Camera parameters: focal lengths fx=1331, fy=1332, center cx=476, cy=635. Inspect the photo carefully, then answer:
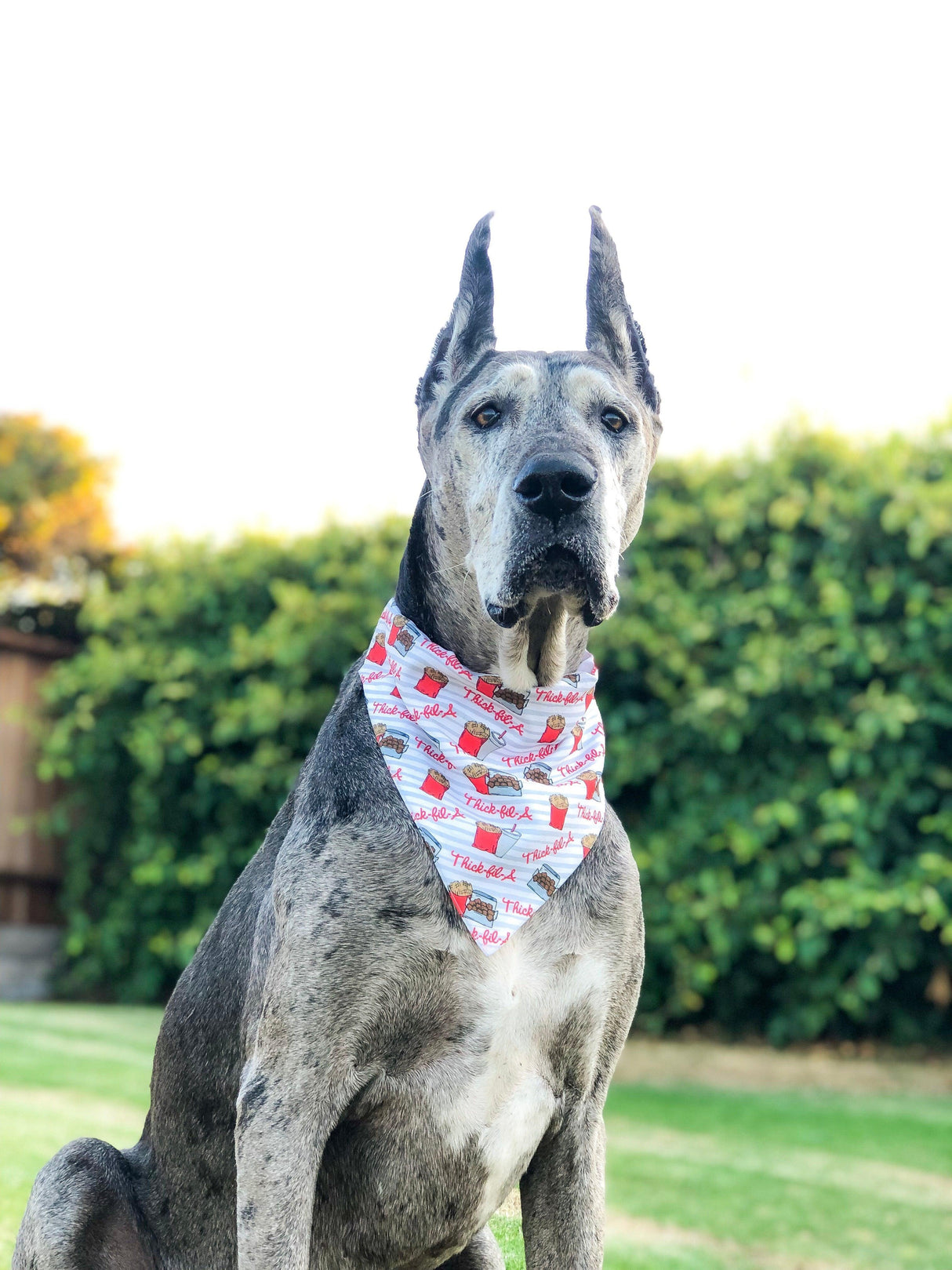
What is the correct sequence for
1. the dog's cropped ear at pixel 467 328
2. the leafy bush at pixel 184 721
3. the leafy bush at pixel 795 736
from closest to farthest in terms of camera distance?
the dog's cropped ear at pixel 467 328
the leafy bush at pixel 795 736
the leafy bush at pixel 184 721

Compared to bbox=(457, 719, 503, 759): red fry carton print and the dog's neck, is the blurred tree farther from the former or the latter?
bbox=(457, 719, 503, 759): red fry carton print

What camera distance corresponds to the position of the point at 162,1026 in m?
2.68

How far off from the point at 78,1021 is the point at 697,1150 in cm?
394

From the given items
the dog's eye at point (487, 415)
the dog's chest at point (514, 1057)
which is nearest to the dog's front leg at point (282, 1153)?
the dog's chest at point (514, 1057)

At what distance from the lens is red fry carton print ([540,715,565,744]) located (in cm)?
265

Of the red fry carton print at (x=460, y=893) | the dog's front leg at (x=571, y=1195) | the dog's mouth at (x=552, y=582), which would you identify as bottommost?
the dog's front leg at (x=571, y=1195)

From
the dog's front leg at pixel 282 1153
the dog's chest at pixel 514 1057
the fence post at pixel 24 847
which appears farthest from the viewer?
the fence post at pixel 24 847

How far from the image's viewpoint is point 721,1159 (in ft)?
17.6

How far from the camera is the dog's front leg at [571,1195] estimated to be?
7.84 feet

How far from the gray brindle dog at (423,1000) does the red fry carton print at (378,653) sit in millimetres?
75

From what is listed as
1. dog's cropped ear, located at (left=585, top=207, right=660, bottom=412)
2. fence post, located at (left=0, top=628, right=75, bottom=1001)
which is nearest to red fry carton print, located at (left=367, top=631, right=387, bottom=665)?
dog's cropped ear, located at (left=585, top=207, right=660, bottom=412)

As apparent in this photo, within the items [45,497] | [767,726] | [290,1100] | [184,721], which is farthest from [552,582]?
[45,497]

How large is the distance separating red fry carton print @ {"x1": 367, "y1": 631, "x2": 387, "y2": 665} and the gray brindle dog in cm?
8

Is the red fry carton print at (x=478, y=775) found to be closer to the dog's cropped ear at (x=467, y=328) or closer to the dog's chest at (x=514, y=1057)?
the dog's chest at (x=514, y=1057)
